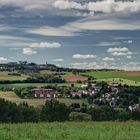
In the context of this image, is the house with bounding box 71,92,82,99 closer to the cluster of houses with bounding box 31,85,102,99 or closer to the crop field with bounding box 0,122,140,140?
the cluster of houses with bounding box 31,85,102,99

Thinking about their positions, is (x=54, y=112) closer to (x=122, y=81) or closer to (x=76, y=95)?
(x=76, y=95)

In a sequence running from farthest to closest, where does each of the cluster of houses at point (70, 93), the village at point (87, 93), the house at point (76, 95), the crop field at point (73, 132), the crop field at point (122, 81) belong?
the crop field at point (122, 81), the cluster of houses at point (70, 93), the house at point (76, 95), the village at point (87, 93), the crop field at point (73, 132)

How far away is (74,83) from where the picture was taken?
12712 centimetres

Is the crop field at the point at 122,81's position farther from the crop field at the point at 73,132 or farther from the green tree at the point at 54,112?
the crop field at the point at 73,132

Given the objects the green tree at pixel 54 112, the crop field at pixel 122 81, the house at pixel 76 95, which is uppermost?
the crop field at pixel 122 81

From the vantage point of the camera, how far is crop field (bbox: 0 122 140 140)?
57.8ft

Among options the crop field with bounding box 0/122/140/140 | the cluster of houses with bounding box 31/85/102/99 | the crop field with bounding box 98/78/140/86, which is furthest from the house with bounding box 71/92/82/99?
the crop field with bounding box 0/122/140/140

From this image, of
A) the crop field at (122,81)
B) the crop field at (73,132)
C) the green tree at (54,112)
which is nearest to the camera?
the crop field at (73,132)

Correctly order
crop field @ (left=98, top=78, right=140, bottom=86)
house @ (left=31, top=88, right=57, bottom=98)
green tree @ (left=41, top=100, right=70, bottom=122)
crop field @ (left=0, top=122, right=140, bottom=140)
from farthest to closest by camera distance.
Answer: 1. crop field @ (left=98, top=78, right=140, bottom=86)
2. house @ (left=31, top=88, right=57, bottom=98)
3. green tree @ (left=41, top=100, right=70, bottom=122)
4. crop field @ (left=0, top=122, right=140, bottom=140)

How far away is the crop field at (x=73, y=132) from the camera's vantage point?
17.6m

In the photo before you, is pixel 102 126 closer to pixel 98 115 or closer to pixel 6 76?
pixel 98 115

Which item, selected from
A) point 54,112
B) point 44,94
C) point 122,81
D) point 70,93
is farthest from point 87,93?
point 54,112

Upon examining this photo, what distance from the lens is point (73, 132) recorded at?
20.0 meters

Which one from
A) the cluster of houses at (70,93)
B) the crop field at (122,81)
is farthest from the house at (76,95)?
the crop field at (122,81)
